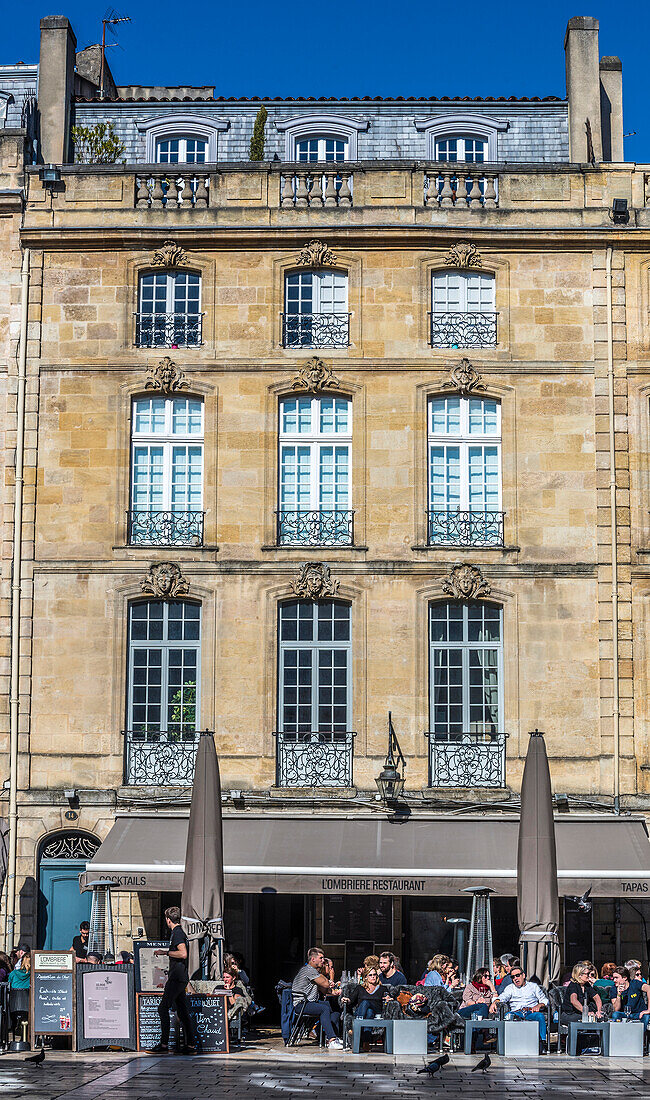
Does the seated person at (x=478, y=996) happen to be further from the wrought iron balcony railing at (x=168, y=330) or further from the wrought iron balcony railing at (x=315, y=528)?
the wrought iron balcony railing at (x=168, y=330)

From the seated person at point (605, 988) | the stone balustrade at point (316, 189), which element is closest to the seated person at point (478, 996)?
the seated person at point (605, 988)

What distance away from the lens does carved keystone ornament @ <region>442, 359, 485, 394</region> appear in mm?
22234

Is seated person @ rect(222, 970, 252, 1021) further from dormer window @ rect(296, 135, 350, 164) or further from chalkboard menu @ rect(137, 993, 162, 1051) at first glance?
dormer window @ rect(296, 135, 350, 164)

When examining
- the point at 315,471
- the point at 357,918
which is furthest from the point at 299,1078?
the point at 315,471

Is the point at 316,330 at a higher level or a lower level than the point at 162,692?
higher

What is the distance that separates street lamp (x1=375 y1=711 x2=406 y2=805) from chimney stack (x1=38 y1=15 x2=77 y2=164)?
10.2m

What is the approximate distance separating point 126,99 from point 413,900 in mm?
13962

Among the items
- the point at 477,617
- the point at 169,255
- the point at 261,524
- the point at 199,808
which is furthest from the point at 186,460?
the point at 199,808

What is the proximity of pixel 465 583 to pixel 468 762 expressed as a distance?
2411 mm

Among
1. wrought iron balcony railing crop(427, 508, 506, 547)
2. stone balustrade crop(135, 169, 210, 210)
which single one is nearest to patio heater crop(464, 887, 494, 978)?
wrought iron balcony railing crop(427, 508, 506, 547)

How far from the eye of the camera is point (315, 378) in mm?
22266

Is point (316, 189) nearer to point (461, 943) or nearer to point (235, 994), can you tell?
point (461, 943)

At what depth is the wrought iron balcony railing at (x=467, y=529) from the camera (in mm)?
22047

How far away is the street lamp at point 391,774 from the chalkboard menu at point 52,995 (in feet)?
17.6
